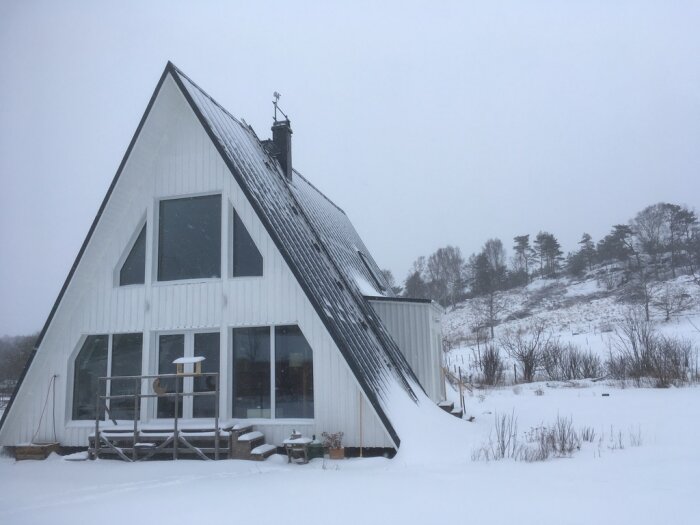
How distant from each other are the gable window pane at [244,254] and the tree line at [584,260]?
38492mm

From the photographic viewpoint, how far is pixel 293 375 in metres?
8.93

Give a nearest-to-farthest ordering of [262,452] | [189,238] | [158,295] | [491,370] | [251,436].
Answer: [262,452] → [251,436] → [158,295] → [189,238] → [491,370]

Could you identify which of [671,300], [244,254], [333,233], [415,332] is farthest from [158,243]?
[671,300]

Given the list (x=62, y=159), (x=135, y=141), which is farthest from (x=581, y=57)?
(x=62, y=159)

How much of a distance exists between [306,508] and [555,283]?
214 ft

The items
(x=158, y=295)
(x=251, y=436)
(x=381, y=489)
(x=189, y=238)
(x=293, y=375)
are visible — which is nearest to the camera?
(x=381, y=489)

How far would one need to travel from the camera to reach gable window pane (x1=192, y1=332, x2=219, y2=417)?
30.0 ft

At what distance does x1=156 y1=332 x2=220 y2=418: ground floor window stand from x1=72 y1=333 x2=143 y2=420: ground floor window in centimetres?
50

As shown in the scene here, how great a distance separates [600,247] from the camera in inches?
2574

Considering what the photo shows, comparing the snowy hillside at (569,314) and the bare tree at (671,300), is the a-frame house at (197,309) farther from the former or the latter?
the bare tree at (671,300)

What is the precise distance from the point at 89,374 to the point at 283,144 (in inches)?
307

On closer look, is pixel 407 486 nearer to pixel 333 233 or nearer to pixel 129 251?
pixel 129 251

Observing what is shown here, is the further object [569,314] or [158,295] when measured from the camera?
[569,314]

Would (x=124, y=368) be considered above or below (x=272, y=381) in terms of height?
above
